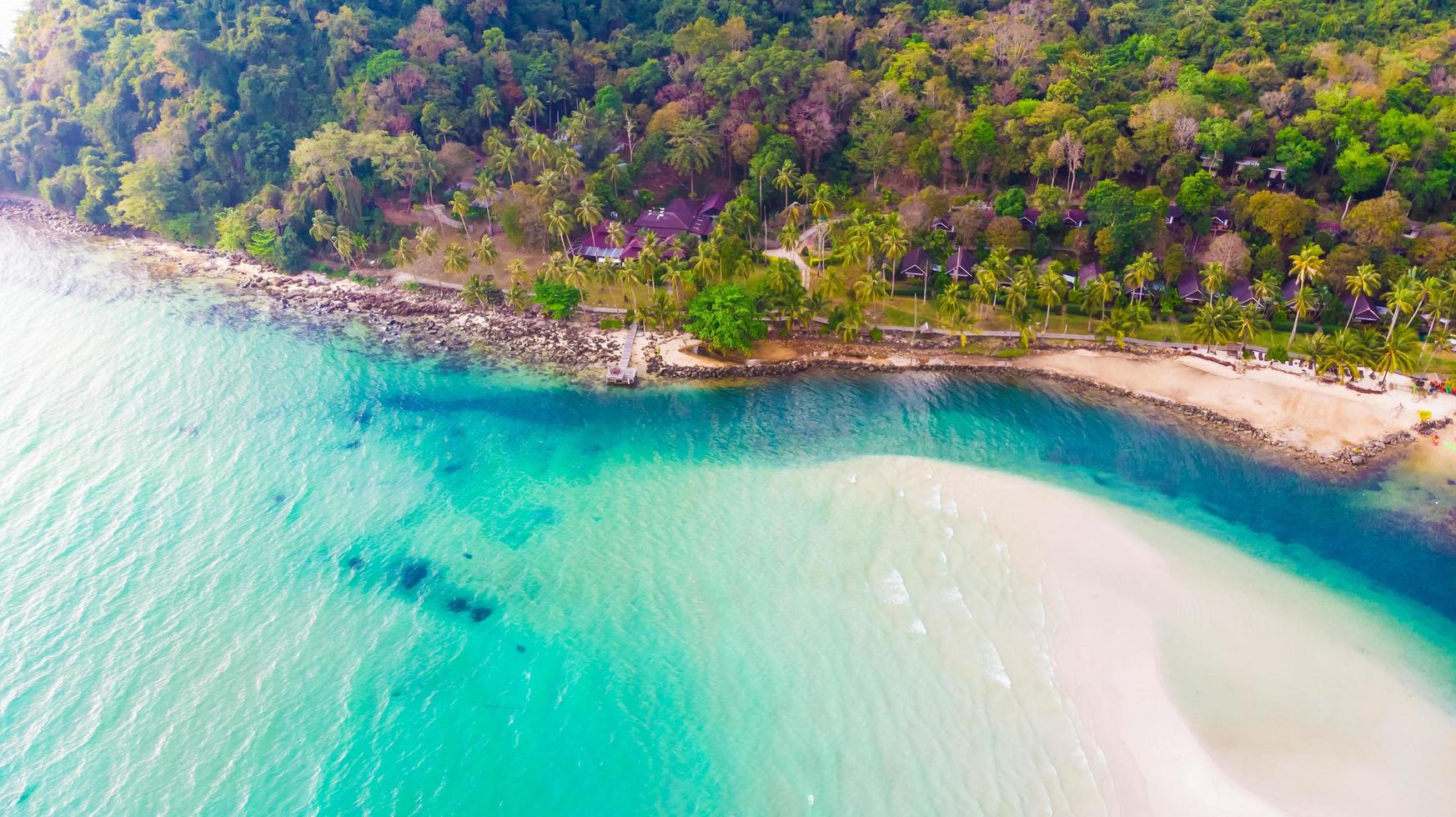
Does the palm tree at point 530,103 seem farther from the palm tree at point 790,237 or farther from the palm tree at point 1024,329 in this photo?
the palm tree at point 1024,329

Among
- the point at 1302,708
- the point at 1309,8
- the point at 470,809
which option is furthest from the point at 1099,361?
the point at 1309,8

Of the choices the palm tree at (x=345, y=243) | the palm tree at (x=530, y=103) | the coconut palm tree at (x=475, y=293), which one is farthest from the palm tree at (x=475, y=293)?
the palm tree at (x=530, y=103)

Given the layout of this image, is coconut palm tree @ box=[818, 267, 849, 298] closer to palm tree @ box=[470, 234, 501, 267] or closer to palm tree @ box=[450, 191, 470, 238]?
palm tree @ box=[470, 234, 501, 267]

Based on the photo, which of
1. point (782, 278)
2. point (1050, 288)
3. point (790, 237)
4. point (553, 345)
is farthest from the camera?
point (790, 237)

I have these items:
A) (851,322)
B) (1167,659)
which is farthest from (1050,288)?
(1167,659)

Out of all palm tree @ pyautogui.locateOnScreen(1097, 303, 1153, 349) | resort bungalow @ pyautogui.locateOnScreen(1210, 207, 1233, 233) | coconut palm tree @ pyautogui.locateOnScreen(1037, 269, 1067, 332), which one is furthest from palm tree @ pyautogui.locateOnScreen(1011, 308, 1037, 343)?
resort bungalow @ pyautogui.locateOnScreen(1210, 207, 1233, 233)

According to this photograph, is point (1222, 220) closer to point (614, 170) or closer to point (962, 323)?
point (962, 323)
